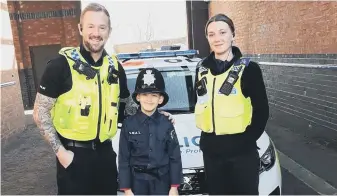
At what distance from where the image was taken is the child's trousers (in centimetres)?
262

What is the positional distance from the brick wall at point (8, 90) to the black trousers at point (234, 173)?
637 centimetres

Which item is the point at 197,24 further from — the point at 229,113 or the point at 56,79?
the point at 56,79

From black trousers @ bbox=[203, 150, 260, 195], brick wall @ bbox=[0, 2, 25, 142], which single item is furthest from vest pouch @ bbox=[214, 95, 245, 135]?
brick wall @ bbox=[0, 2, 25, 142]

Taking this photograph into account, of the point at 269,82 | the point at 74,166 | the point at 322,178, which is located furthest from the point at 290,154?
the point at 74,166

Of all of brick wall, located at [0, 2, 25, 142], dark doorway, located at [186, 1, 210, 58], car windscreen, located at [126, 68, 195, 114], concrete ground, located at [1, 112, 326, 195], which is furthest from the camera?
dark doorway, located at [186, 1, 210, 58]

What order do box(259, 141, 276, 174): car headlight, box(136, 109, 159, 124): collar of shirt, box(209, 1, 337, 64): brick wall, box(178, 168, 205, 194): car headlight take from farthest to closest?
box(209, 1, 337, 64): brick wall
box(259, 141, 276, 174): car headlight
box(178, 168, 205, 194): car headlight
box(136, 109, 159, 124): collar of shirt

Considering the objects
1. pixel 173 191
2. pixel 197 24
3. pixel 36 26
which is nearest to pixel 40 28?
pixel 36 26

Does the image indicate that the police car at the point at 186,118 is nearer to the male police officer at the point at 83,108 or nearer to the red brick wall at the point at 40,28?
the male police officer at the point at 83,108

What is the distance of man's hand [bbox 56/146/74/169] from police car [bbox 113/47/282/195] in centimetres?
87

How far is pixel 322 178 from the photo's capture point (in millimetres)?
4727

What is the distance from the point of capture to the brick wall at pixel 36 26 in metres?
13.4

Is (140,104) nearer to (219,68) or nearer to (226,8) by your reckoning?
(219,68)

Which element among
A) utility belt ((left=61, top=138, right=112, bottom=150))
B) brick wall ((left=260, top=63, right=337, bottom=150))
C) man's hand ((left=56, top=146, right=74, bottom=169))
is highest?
utility belt ((left=61, top=138, right=112, bottom=150))

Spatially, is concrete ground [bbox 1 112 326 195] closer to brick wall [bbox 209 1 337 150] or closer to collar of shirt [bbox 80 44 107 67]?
brick wall [bbox 209 1 337 150]
